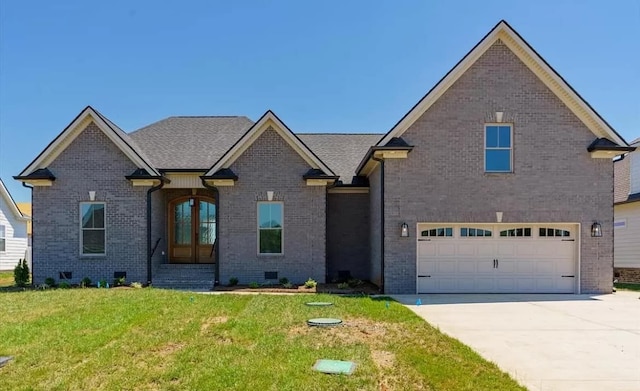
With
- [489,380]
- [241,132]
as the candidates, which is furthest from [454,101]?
[489,380]

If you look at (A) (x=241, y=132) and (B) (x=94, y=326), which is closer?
(B) (x=94, y=326)

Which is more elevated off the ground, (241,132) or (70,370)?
(241,132)

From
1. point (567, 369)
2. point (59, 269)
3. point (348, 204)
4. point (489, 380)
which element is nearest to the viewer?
point (489, 380)

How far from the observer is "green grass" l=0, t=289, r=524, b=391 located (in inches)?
214

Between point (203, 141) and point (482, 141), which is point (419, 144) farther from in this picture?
point (203, 141)

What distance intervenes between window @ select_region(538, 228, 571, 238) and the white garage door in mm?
32

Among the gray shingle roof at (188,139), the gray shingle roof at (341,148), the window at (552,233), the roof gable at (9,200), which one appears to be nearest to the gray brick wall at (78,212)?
the gray shingle roof at (188,139)

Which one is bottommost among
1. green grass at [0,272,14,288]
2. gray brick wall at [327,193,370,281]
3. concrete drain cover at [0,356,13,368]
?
green grass at [0,272,14,288]

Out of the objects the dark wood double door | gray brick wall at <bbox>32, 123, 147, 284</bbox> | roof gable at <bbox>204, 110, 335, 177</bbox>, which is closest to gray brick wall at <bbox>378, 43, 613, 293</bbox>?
roof gable at <bbox>204, 110, 335, 177</bbox>

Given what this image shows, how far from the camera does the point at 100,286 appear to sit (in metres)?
14.7

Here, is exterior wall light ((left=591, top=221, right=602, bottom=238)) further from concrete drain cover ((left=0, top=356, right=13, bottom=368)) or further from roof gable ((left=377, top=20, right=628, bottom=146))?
concrete drain cover ((left=0, top=356, right=13, bottom=368))

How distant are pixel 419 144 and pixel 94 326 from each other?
1004 centimetres

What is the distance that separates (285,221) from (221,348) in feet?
28.0

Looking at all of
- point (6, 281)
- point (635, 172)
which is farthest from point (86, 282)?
point (635, 172)
